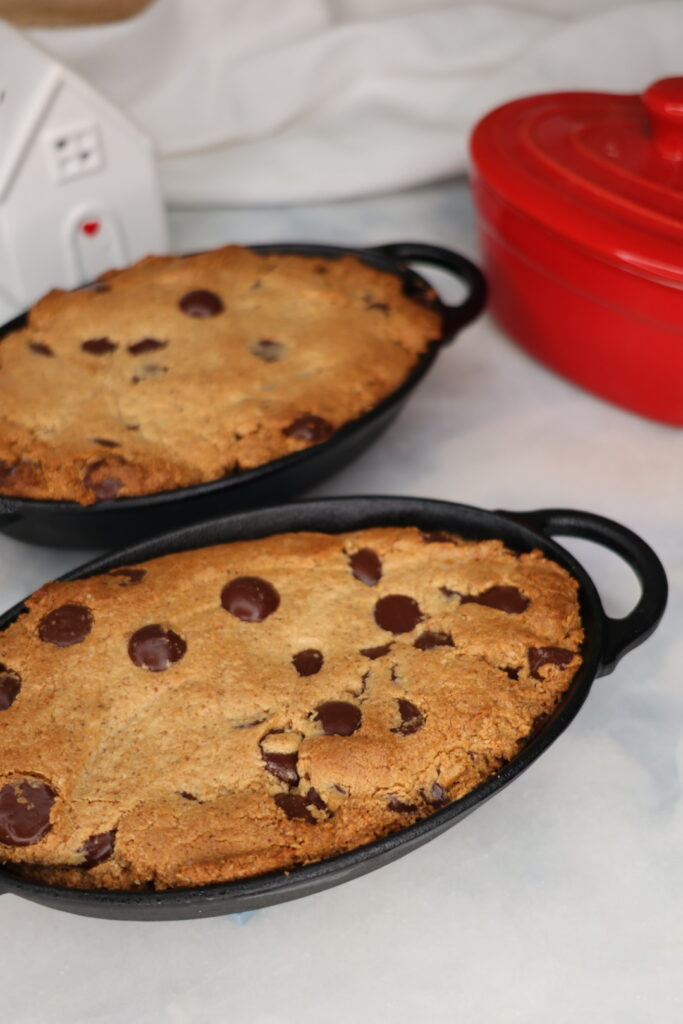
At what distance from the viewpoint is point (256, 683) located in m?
0.93

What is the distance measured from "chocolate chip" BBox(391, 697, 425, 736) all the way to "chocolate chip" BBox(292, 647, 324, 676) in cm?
8

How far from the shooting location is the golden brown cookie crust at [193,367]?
3.80 ft

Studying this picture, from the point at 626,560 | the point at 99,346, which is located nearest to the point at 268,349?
the point at 99,346

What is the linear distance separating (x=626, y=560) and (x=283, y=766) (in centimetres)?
38

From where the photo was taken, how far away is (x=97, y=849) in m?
0.82

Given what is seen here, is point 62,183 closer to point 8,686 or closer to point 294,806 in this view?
point 8,686

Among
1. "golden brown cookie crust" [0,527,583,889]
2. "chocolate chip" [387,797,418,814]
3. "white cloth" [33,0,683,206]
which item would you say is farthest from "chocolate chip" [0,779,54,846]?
"white cloth" [33,0,683,206]

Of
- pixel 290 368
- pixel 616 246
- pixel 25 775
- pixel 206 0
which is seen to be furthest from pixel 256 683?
pixel 206 0

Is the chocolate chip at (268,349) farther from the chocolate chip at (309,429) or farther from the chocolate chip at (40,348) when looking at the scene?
the chocolate chip at (40,348)

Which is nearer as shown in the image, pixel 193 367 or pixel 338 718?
pixel 338 718

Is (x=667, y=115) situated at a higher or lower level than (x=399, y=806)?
higher

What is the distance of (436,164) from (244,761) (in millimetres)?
1286

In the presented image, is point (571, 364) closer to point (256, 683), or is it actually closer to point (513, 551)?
point (513, 551)

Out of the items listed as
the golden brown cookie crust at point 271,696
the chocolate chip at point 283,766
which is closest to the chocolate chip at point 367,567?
the golden brown cookie crust at point 271,696
